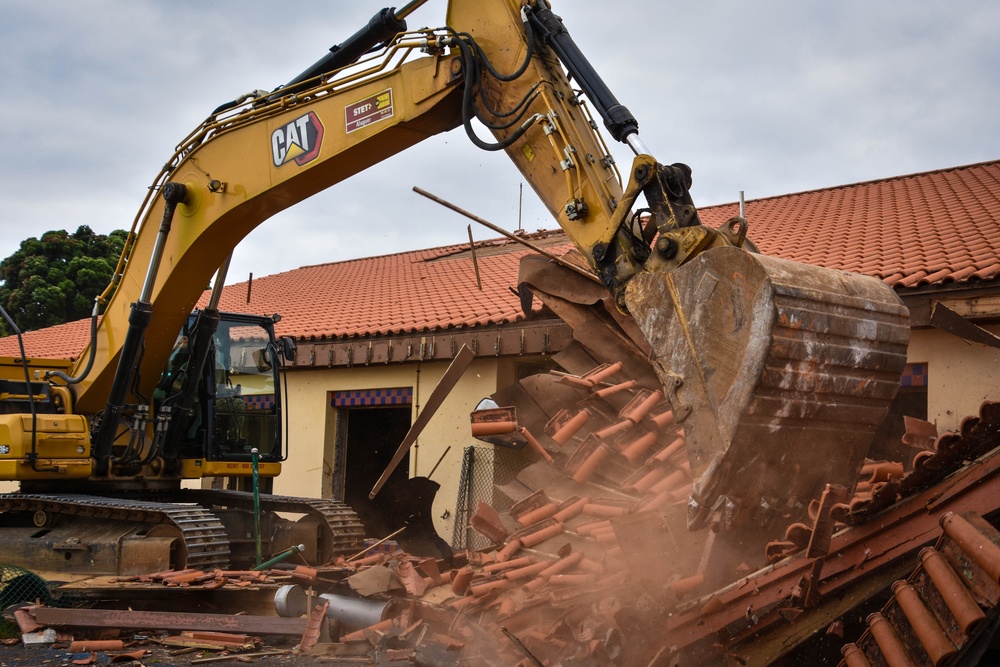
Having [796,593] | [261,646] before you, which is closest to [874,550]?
[796,593]

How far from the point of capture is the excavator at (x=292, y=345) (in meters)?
4.35

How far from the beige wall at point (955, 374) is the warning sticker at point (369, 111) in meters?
5.78

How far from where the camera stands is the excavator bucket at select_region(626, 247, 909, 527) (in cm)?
423

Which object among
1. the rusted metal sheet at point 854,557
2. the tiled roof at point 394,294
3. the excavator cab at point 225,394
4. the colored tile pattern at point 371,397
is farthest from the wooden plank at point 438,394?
the rusted metal sheet at point 854,557

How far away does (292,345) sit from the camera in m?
9.38

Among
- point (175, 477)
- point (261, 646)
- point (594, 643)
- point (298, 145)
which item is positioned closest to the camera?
point (594, 643)

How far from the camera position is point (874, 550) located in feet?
13.8

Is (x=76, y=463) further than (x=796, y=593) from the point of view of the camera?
Yes

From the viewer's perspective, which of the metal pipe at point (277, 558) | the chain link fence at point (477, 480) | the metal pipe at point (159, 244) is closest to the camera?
the metal pipe at point (159, 244)

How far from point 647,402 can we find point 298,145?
4.06 m

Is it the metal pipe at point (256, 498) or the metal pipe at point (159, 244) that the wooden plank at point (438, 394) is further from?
the metal pipe at point (159, 244)

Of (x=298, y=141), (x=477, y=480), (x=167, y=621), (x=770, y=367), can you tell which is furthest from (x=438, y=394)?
(x=770, y=367)

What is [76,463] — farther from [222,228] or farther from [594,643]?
[594,643]

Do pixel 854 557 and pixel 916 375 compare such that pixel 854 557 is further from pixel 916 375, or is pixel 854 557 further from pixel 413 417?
pixel 413 417
